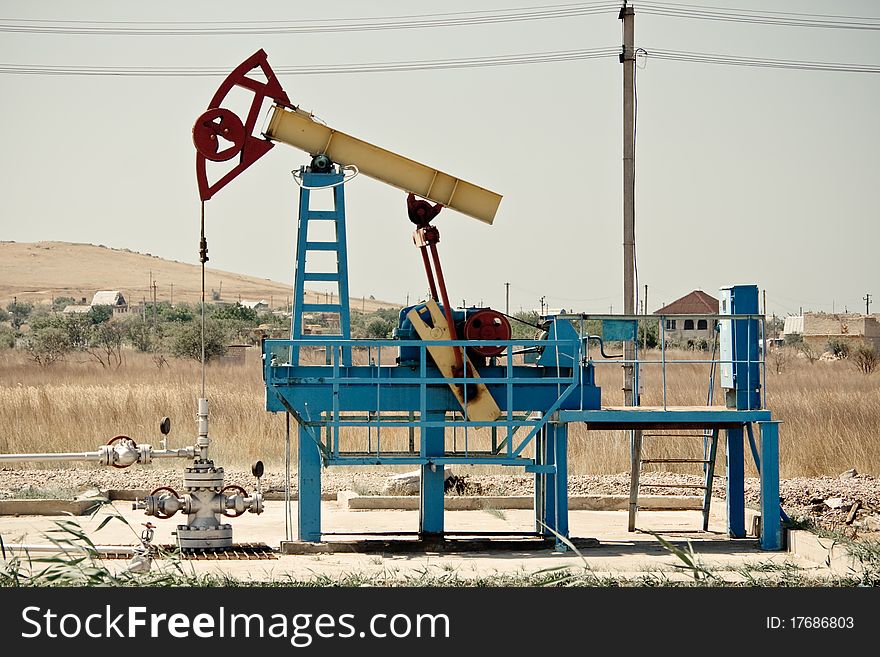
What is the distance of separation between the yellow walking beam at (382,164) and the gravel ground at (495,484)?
4002mm

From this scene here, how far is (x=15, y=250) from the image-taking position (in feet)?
432

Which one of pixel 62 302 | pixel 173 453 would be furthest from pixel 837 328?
pixel 173 453

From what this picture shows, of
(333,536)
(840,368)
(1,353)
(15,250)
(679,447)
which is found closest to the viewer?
(333,536)

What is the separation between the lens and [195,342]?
44.9 metres

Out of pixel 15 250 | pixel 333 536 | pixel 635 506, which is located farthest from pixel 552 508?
pixel 15 250

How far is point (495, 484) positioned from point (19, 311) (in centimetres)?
8541

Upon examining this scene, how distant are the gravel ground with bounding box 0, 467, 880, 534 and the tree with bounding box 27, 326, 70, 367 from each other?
2832 cm

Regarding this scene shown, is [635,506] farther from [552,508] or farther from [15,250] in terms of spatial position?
[15,250]

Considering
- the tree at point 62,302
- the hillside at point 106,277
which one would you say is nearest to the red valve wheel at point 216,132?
the tree at point 62,302

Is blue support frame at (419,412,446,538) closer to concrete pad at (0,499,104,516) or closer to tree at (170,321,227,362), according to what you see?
concrete pad at (0,499,104,516)

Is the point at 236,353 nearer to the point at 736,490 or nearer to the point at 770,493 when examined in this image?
the point at 736,490

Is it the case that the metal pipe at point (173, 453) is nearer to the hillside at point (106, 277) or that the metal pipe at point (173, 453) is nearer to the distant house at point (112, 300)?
the distant house at point (112, 300)

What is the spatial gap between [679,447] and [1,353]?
36.3 meters

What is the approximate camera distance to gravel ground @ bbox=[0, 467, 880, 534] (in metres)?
15.2
